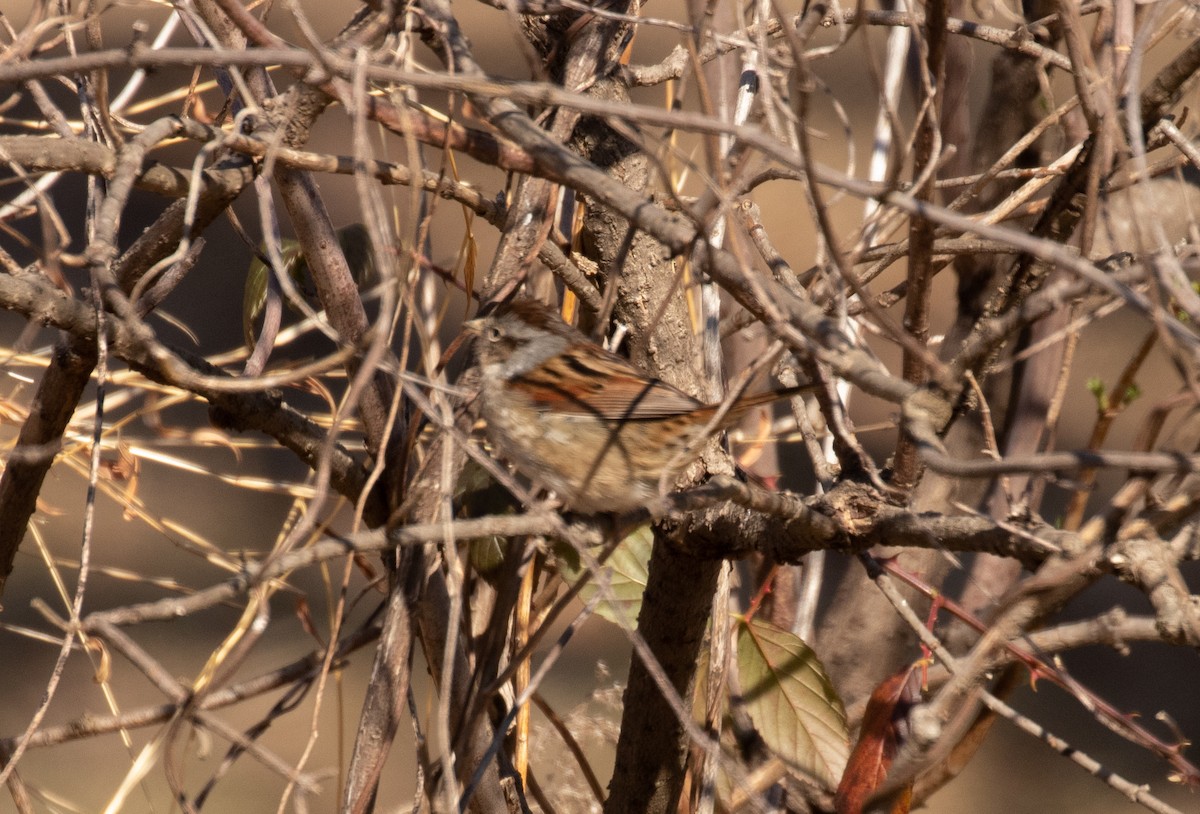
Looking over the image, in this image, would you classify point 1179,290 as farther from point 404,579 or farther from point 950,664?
point 404,579

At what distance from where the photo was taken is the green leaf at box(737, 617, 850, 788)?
2227 millimetres

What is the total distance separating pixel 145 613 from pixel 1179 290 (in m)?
1.24

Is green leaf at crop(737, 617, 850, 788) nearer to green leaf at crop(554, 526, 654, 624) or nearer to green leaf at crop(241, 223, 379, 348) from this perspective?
Answer: green leaf at crop(554, 526, 654, 624)

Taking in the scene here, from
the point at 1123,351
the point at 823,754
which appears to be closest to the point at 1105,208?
the point at 823,754

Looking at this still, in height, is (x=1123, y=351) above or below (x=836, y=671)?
above

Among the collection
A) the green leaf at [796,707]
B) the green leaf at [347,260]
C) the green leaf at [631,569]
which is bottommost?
the green leaf at [796,707]

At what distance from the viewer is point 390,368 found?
1506 mm

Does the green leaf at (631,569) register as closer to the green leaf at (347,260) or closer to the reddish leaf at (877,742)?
the reddish leaf at (877,742)

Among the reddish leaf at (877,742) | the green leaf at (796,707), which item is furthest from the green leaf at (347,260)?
the reddish leaf at (877,742)

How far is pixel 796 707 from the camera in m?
2.25

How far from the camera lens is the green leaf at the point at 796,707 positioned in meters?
2.23

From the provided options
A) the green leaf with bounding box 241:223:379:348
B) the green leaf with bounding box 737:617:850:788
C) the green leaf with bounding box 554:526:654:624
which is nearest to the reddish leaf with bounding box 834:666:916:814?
the green leaf with bounding box 737:617:850:788

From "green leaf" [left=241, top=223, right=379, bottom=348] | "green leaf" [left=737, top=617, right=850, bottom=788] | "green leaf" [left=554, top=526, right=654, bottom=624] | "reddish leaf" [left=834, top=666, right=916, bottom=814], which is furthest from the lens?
"green leaf" [left=554, top=526, right=654, bottom=624]

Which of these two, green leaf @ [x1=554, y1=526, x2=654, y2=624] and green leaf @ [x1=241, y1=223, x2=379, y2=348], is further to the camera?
green leaf @ [x1=554, y1=526, x2=654, y2=624]
